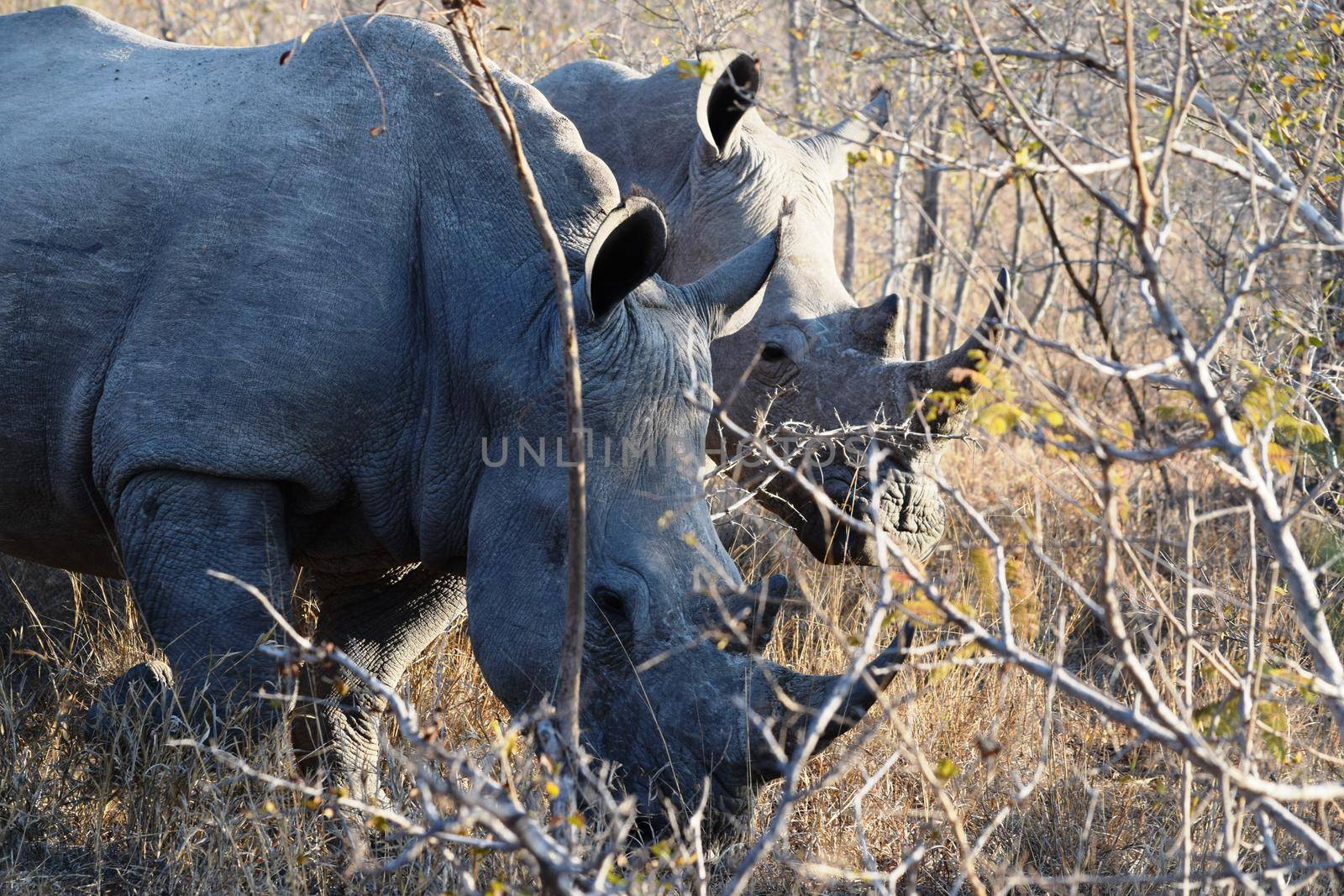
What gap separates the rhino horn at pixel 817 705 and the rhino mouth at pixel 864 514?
133cm

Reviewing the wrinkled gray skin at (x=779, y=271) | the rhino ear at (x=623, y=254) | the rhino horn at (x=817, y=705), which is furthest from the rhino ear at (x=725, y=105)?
the rhino horn at (x=817, y=705)

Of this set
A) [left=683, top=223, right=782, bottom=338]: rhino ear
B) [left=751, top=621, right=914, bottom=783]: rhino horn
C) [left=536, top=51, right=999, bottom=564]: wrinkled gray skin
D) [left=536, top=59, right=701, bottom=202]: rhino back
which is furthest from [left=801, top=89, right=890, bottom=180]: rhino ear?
[left=751, top=621, right=914, bottom=783]: rhino horn

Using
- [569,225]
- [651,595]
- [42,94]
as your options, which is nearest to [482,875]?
[651,595]

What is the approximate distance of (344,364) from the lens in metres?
3.91

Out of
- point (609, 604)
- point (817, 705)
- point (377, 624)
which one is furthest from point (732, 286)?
point (377, 624)

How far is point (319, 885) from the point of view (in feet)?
11.2

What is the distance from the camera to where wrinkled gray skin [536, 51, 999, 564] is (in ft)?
16.6

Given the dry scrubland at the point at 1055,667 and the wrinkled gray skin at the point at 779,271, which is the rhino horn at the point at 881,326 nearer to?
the wrinkled gray skin at the point at 779,271

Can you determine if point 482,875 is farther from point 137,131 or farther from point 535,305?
point 137,131

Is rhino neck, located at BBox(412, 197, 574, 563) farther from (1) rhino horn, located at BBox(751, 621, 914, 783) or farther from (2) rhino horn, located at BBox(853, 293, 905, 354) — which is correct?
(2) rhino horn, located at BBox(853, 293, 905, 354)

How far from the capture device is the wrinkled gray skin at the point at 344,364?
12.2 feet

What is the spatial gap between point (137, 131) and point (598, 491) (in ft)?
5.68

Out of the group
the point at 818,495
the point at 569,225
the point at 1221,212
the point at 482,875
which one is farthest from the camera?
the point at 1221,212

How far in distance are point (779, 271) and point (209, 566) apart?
2610mm
